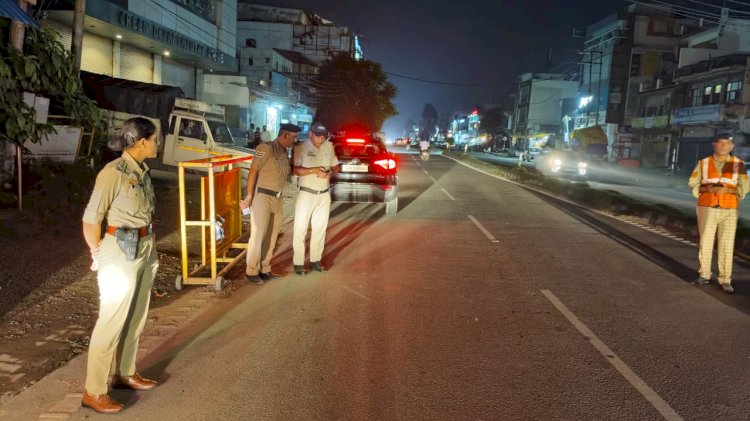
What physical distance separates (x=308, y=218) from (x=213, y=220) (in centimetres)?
136

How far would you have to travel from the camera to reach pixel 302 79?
56.4 m

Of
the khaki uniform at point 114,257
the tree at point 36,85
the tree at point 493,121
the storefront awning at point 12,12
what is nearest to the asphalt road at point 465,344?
the khaki uniform at point 114,257

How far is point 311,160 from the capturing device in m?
7.35

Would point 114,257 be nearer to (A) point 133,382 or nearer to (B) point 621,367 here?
(A) point 133,382

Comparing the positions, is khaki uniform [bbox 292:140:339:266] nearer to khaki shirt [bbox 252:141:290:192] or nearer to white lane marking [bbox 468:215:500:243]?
khaki shirt [bbox 252:141:290:192]

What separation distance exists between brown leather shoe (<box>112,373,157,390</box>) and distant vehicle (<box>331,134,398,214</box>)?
8.43m

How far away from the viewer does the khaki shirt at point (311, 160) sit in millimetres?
7359

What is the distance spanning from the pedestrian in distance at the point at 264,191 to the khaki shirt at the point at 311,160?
24cm

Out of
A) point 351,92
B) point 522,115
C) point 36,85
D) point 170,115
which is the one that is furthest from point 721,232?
point 522,115

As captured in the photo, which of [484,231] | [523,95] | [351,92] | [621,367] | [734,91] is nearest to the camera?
[621,367]

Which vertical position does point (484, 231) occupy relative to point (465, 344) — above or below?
above

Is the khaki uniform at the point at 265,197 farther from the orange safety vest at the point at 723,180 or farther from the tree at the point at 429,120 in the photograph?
the tree at the point at 429,120

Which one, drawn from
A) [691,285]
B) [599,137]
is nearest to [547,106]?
[599,137]

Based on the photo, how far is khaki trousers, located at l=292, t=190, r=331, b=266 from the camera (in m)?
7.44
